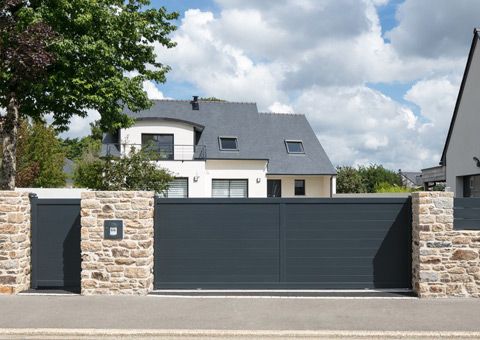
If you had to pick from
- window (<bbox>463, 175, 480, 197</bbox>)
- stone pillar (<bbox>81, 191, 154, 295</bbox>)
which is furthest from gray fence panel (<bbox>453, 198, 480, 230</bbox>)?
window (<bbox>463, 175, 480, 197</bbox>)

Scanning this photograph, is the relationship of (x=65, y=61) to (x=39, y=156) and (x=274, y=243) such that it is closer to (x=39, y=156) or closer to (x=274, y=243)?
(x=274, y=243)

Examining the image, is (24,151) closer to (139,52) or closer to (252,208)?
(139,52)

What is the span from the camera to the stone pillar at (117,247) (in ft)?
31.3

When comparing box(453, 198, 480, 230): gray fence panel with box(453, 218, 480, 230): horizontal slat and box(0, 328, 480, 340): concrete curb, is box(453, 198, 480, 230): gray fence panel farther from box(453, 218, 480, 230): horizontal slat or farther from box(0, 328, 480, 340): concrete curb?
box(0, 328, 480, 340): concrete curb

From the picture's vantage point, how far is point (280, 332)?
23.4 ft

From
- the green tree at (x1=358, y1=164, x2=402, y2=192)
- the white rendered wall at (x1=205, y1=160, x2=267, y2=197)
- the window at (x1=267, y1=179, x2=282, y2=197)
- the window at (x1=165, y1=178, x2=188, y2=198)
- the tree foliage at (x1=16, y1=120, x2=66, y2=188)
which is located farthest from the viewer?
the green tree at (x1=358, y1=164, x2=402, y2=192)

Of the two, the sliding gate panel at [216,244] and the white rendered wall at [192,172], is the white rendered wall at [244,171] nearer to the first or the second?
the white rendered wall at [192,172]

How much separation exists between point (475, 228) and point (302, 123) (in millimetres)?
26751

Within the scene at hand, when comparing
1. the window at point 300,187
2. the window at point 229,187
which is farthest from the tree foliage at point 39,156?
the window at point 300,187

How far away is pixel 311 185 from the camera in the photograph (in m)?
33.5

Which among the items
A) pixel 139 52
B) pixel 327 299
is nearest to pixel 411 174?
pixel 139 52

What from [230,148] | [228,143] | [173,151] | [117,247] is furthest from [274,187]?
[117,247]

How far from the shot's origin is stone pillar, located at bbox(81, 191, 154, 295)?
955 centimetres

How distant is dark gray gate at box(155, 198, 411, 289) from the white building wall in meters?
10.7
